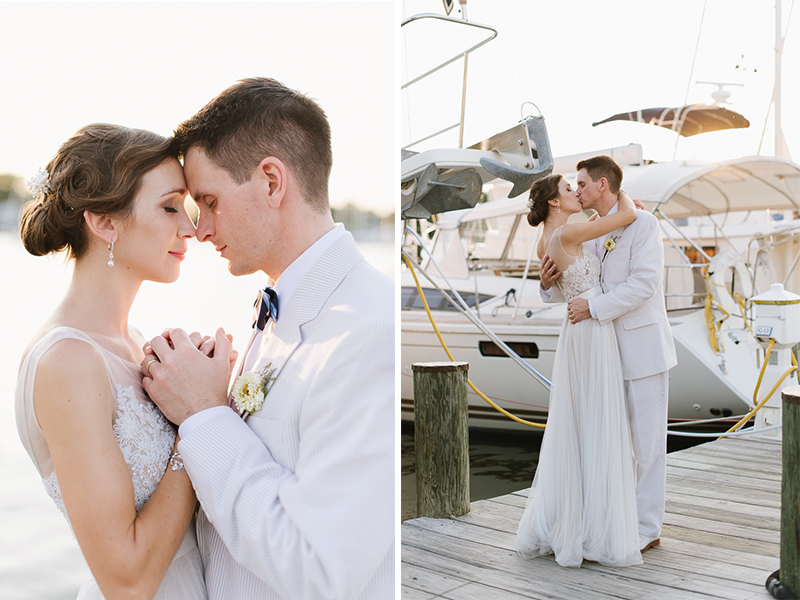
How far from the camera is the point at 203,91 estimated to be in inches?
216

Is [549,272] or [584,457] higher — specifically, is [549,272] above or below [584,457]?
above

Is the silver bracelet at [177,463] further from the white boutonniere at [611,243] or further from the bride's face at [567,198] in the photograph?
the white boutonniere at [611,243]

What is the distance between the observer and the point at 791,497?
261 centimetres

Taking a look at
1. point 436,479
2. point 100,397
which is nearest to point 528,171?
point 100,397

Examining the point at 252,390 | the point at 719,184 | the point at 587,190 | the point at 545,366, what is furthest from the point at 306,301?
the point at 719,184

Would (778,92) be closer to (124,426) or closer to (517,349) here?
(517,349)

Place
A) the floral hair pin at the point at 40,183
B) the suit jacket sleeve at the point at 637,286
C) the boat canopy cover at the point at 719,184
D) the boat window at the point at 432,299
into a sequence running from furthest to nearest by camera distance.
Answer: the boat window at the point at 432,299 → the boat canopy cover at the point at 719,184 → the suit jacket sleeve at the point at 637,286 → the floral hair pin at the point at 40,183

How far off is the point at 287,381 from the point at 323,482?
235 millimetres

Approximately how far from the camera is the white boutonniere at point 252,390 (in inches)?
50.8

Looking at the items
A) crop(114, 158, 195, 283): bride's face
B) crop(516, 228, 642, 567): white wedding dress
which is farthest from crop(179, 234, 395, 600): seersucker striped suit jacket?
crop(516, 228, 642, 567): white wedding dress

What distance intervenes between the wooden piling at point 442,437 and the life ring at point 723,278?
4.18 meters

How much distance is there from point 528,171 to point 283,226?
1222 mm

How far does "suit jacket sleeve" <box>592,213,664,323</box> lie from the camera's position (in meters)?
3.17

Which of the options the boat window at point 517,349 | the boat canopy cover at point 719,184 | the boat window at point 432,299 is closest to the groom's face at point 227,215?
the boat canopy cover at point 719,184
